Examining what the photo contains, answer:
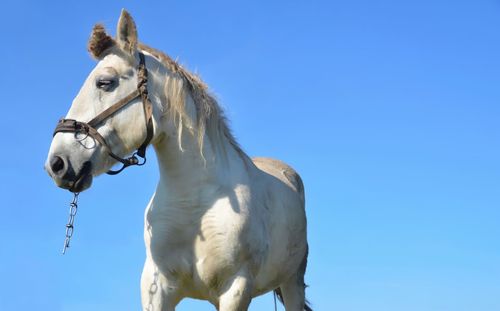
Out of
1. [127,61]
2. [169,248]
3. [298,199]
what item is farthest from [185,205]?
[298,199]

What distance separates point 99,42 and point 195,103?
0.80m

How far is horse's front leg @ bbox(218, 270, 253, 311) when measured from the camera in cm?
468

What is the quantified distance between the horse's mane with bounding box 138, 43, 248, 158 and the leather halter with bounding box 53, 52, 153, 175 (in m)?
0.20

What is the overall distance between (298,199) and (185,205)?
5.17ft

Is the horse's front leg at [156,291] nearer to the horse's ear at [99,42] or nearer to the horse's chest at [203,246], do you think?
the horse's chest at [203,246]

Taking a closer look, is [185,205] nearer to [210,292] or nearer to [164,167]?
[164,167]

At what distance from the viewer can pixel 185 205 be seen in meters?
4.80

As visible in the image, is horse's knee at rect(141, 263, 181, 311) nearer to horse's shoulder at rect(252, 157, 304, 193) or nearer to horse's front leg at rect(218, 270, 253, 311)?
horse's front leg at rect(218, 270, 253, 311)

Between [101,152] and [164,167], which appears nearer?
[101,152]

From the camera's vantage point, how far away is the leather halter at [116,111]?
446 cm

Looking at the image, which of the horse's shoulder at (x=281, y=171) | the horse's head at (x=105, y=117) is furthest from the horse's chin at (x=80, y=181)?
the horse's shoulder at (x=281, y=171)

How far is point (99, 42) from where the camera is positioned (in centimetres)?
478

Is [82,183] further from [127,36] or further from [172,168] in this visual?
[127,36]

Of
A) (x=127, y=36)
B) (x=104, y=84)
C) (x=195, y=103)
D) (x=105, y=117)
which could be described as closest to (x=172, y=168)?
(x=195, y=103)
